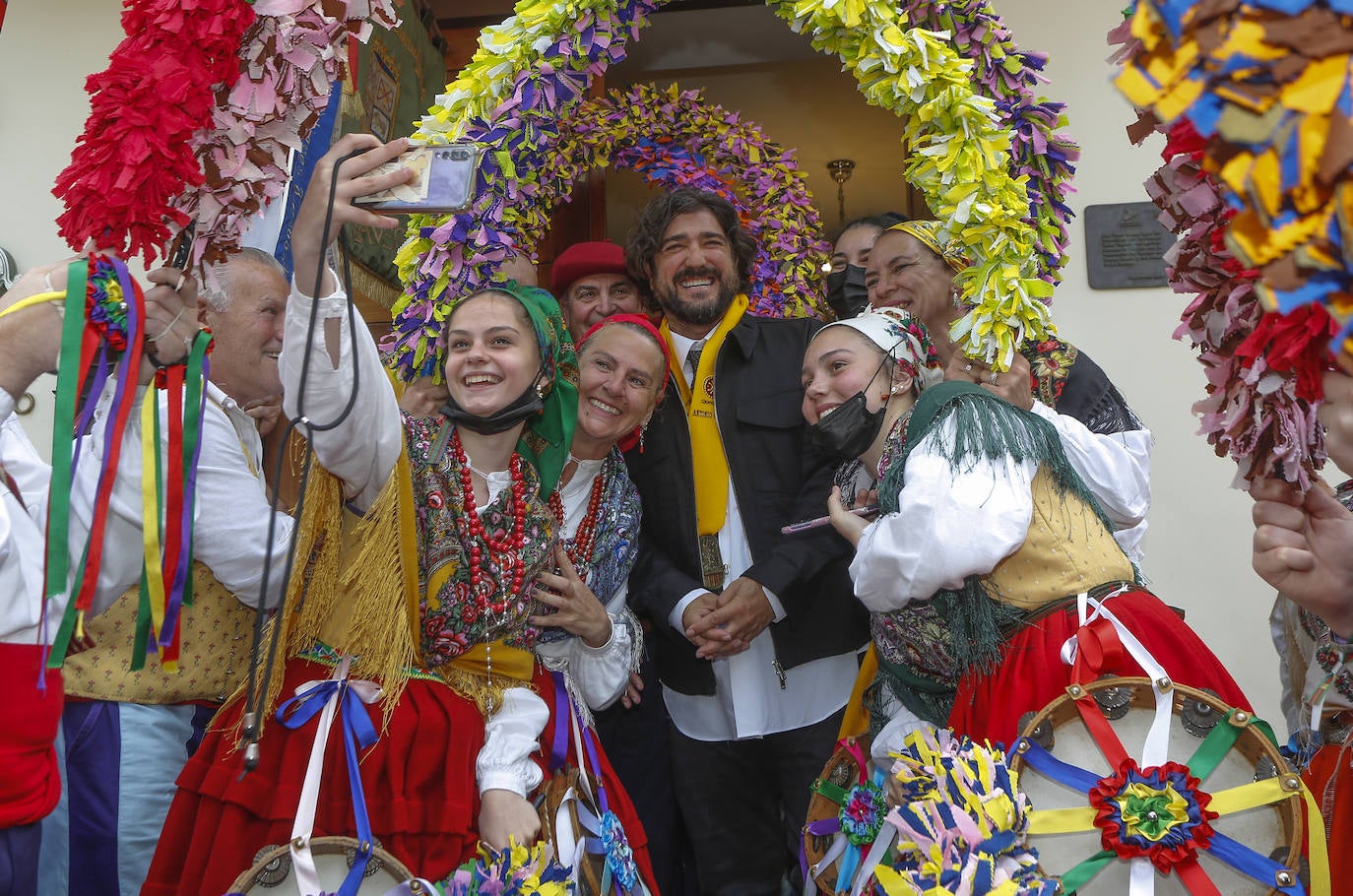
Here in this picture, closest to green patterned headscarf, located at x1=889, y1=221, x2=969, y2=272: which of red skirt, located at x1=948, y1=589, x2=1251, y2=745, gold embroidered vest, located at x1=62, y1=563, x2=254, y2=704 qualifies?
red skirt, located at x1=948, y1=589, x2=1251, y2=745

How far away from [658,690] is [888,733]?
3.57 feet

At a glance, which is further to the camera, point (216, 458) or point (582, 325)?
point (582, 325)

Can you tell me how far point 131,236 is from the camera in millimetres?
1811

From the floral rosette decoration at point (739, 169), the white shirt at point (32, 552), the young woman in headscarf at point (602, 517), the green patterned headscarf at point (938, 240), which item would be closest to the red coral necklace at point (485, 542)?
the young woman in headscarf at point (602, 517)

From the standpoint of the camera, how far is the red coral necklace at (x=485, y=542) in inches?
97.9

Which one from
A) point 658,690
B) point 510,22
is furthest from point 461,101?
point 658,690

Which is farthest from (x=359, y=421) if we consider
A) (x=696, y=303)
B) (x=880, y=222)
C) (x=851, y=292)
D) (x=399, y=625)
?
(x=880, y=222)

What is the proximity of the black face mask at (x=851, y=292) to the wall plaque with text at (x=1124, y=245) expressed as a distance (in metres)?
1.20

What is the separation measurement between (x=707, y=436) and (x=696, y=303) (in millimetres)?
503

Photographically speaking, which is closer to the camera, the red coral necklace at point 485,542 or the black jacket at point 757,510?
the red coral necklace at point 485,542

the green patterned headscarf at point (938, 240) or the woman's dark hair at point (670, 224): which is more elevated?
the woman's dark hair at point (670, 224)

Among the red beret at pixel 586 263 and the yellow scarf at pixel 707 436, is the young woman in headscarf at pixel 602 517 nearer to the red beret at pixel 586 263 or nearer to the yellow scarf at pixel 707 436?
the yellow scarf at pixel 707 436

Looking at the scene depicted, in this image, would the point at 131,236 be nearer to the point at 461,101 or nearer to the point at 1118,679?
the point at 461,101

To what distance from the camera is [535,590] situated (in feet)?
8.62
